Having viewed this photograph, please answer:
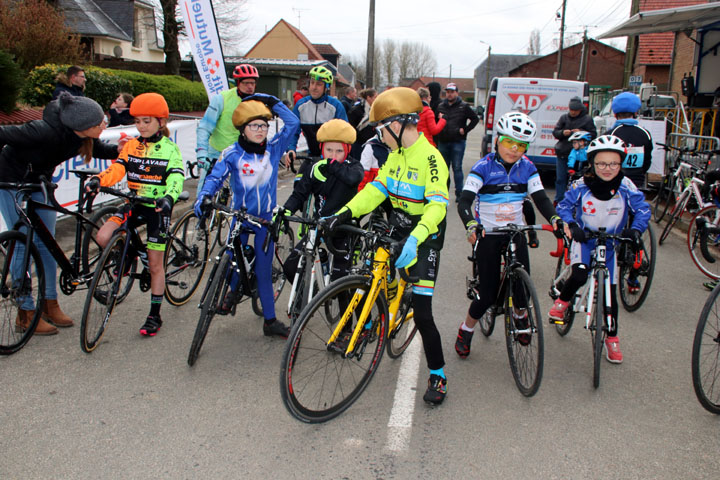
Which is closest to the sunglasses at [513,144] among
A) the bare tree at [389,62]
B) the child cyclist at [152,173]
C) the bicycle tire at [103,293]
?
the child cyclist at [152,173]

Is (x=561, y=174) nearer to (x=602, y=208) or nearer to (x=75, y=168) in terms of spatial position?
(x=602, y=208)

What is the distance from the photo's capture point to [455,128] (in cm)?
1058

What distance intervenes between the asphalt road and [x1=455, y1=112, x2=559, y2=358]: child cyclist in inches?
26.0

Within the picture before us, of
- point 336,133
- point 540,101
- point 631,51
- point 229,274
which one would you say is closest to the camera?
point 229,274

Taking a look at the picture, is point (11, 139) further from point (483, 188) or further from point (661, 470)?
point (661, 470)

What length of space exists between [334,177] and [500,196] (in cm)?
132

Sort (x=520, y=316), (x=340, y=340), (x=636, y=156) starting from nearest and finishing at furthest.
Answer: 1. (x=340, y=340)
2. (x=520, y=316)
3. (x=636, y=156)

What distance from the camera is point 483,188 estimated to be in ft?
13.5

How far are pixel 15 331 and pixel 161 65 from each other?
29.3 metres

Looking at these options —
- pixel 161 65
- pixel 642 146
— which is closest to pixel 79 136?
pixel 642 146

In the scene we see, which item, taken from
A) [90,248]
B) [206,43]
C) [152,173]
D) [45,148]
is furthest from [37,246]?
[206,43]

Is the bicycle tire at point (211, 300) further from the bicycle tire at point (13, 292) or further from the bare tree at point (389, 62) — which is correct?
the bare tree at point (389, 62)

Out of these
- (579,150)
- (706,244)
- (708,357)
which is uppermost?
(579,150)

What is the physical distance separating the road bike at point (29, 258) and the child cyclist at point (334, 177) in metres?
1.74
